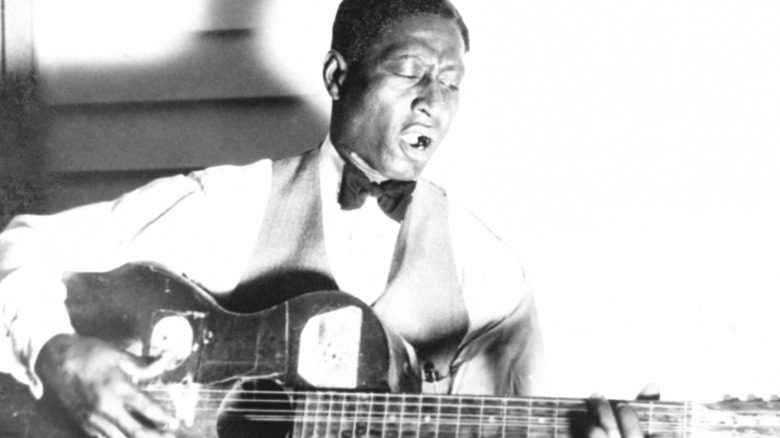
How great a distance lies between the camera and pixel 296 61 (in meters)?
1.39

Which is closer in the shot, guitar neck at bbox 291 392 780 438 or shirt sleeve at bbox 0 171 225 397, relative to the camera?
guitar neck at bbox 291 392 780 438

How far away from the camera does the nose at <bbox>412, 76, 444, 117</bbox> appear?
1.23 meters

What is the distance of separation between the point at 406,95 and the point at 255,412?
48cm

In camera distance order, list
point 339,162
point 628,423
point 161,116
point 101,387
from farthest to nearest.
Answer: point 161,116 < point 339,162 < point 101,387 < point 628,423

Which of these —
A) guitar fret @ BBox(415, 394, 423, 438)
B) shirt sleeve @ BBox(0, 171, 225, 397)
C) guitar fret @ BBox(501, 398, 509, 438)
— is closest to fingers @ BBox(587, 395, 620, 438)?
guitar fret @ BBox(501, 398, 509, 438)

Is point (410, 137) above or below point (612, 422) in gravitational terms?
above

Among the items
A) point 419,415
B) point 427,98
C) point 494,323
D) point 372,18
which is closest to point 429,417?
point 419,415

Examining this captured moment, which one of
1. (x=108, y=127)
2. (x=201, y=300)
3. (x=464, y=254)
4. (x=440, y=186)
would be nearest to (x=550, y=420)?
(x=464, y=254)

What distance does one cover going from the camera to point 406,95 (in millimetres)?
1230

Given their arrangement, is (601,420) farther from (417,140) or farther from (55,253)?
(55,253)

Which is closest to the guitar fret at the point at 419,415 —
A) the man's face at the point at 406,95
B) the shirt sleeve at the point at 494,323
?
the shirt sleeve at the point at 494,323

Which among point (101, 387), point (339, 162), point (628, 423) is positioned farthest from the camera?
point (339, 162)

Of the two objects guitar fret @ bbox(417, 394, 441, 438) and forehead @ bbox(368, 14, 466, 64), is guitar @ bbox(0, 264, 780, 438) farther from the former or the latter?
forehead @ bbox(368, 14, 466, 64)

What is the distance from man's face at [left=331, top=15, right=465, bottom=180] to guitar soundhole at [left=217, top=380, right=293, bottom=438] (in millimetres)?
349
